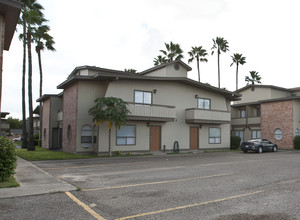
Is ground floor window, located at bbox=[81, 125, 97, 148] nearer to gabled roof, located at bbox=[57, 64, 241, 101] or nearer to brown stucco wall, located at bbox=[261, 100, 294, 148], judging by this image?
gabled roof, located at bbox=[57, 64, 241, 101]

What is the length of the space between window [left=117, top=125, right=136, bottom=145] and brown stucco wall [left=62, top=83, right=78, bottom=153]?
3.50 meters

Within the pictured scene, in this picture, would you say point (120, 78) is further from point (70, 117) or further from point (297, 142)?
point (297, 142)

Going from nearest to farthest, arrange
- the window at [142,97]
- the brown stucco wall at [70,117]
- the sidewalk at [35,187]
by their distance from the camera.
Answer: the sidewalk at [35,187] → the brown stucco wall at [70,117] → the window at [142,97]

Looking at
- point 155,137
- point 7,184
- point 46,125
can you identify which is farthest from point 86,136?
point 7,184

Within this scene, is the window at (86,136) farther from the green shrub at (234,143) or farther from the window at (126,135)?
the green shrub at (234,143)

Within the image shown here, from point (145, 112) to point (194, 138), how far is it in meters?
7.06

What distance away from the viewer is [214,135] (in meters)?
28.5

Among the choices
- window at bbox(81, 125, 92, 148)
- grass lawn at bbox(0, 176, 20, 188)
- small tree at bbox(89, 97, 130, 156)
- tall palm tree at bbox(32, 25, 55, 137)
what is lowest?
grass lawn at bbox(0, 176, 20, 188)

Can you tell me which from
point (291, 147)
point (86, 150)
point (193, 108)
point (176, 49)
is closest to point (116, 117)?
point (86, 150)

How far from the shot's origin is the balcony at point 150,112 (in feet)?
70.6

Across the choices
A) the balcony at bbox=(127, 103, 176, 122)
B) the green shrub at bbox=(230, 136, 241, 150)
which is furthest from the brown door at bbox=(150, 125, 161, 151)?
the green shrub at bbox=(230, 136, 241, 150)

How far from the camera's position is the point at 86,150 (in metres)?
21.7

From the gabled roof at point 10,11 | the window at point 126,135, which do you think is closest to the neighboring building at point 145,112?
the window at point 126,135

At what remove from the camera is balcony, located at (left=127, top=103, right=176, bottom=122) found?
21.5 m
